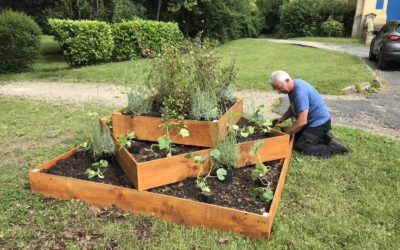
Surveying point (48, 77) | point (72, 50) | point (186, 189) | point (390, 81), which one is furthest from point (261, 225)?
point (72, 50)

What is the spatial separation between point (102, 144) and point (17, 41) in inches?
411

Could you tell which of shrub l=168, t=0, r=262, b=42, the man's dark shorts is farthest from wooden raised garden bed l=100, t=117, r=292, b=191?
shrub l=168, t=0, r=262, b=42

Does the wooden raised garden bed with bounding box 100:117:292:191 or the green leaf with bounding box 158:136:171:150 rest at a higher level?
the green leaf with bounding box 158:136:171:150

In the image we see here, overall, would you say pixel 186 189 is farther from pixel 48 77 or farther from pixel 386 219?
pixel 48 77

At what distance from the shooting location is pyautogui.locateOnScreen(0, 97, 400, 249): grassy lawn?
140 inches

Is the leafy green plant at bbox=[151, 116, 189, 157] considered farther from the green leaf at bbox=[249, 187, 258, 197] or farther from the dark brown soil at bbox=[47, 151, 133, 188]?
the green leaf at bbox=[249, 187, 258, 197]

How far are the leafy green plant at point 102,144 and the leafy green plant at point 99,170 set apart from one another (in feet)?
0.58

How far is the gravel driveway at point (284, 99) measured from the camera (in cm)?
743

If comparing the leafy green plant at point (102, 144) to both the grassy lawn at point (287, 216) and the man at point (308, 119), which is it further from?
the man at point (308, 119)

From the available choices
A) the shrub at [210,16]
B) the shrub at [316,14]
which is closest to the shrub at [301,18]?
the shrub at [316,14]

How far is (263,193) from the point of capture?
400 centimetres

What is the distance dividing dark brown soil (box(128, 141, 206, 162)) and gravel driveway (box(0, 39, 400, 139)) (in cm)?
191

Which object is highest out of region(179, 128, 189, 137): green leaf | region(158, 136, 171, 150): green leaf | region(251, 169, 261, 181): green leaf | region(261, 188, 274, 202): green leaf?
region(179, 128, 189, 137): green leaf

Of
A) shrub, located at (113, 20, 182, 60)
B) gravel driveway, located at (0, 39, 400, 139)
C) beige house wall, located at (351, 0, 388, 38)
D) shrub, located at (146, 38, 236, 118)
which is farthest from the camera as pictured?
beige house wall, located at (351, 0, 388, 38)
